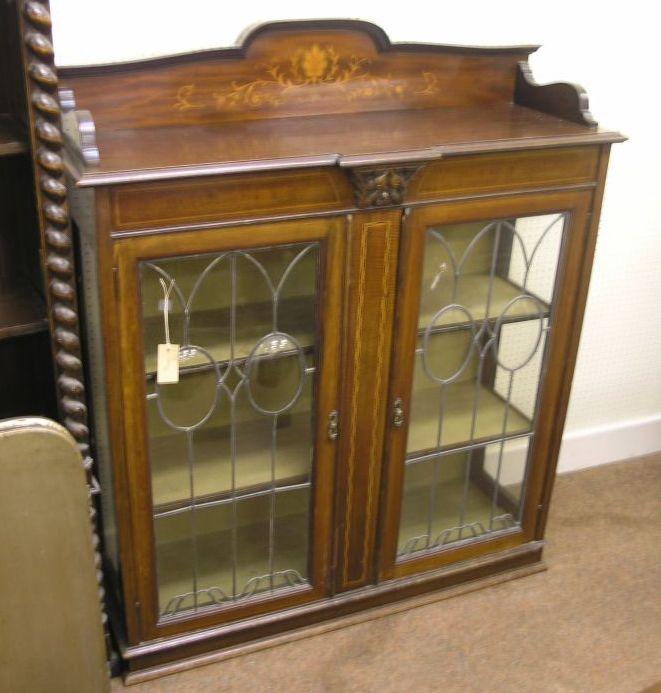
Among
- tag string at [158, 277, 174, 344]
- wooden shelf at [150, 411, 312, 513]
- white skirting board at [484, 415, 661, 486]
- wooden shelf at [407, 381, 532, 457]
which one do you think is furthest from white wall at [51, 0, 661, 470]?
wooden shelf at [150, 411, 312, 513]

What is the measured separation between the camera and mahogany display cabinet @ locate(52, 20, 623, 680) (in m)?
1.51

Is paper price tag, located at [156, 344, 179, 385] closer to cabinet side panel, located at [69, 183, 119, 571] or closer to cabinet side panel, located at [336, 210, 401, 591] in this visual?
cabinet side panel, located at [69, 183, 119, 571]

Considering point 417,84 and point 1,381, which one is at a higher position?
point 417,84

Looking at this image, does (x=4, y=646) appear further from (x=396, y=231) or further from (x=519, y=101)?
(x=519, y=101)

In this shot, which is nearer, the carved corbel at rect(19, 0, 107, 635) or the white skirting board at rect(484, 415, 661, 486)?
the carved corbel at rect(19, 0, 107, 635)

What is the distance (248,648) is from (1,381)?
744 millimetres

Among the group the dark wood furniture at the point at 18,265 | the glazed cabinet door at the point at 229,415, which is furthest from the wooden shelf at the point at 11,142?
the glazed cabinet door at the point at 229,415

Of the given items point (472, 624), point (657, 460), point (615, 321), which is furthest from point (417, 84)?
point (657, 460)

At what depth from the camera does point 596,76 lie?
212cm

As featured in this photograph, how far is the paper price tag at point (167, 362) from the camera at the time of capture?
5.11ft

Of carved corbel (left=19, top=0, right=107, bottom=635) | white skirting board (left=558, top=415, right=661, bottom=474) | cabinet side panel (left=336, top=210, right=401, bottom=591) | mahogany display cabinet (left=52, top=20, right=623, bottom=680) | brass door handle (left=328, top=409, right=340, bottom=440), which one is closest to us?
carved corbel (left=19, top=0, right=107, bottom=635)

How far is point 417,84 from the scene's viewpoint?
1.83 m

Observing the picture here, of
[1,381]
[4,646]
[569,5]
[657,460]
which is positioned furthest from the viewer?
[657,460]

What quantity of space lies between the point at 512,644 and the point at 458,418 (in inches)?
19.8
